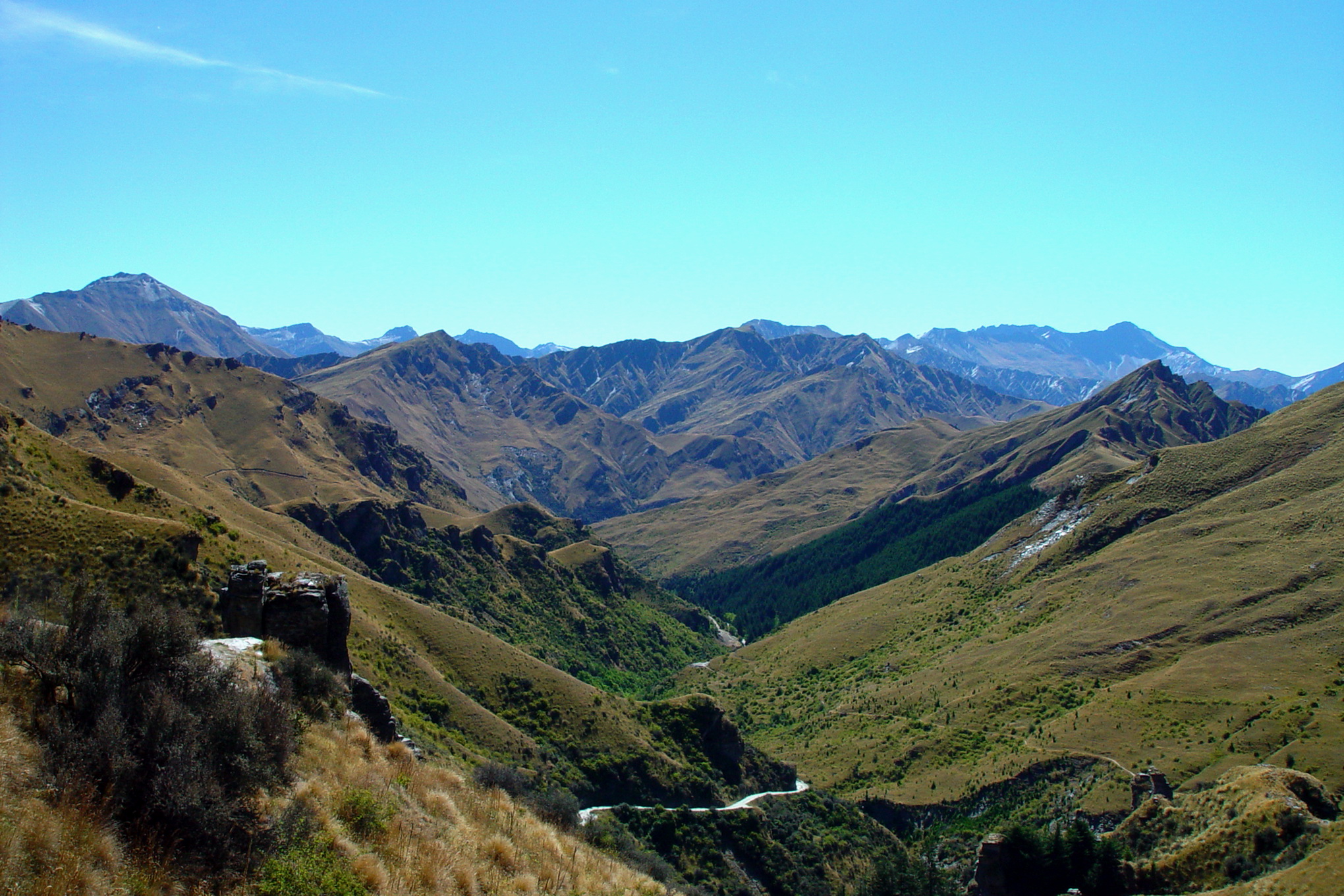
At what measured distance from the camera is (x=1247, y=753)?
8738cm

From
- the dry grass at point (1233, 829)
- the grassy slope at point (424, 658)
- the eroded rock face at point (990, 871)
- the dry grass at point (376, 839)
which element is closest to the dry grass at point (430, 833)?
the dry grass at point (376, 839)

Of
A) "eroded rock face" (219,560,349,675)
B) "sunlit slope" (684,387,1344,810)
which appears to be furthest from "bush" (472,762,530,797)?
"sunlit slope" (684,387,1344,810)

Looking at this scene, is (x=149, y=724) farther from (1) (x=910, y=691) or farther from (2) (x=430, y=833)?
(1) (x=910, y=691)

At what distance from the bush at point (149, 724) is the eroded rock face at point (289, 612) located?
1134 cm

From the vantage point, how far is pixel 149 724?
1595 cm

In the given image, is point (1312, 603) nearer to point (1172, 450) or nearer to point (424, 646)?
point (1172, 450)

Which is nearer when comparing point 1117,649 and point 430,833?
point 430,833

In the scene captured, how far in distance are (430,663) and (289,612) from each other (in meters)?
65.6

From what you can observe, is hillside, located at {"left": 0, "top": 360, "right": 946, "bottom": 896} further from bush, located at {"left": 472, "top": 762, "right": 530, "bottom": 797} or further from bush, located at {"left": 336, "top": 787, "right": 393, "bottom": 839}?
bush, located at {"left": 472, "top": 762, "right": 530, "bottom": 797}

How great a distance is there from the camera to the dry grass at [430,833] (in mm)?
18516

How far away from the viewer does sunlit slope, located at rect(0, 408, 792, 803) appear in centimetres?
6019

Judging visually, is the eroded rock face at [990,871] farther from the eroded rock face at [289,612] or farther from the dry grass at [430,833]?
the eroded rock face at [289,612]

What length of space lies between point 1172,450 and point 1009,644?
264ft

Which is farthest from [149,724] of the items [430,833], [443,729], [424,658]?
[424,658]
